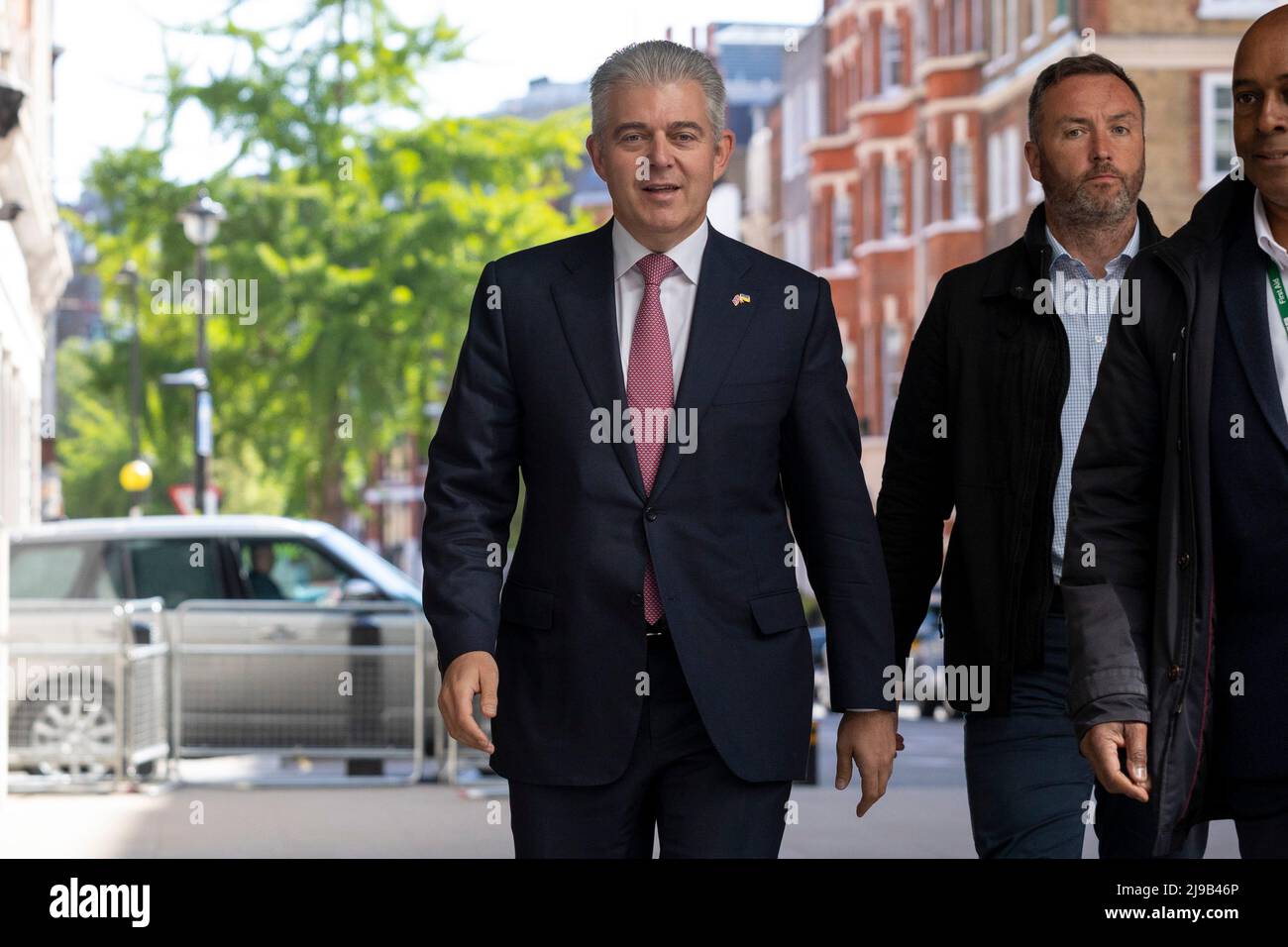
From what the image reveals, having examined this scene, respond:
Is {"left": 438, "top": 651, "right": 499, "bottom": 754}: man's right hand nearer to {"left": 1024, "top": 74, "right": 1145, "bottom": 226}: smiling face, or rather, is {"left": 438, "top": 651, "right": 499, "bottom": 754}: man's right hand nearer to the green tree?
{"left": 1024, "top": 74, "right": 1145, "bottom": 226}: smiling face

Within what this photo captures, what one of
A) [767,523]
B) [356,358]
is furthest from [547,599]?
[356,358]

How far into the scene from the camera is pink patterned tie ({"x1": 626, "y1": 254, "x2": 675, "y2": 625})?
3965mm

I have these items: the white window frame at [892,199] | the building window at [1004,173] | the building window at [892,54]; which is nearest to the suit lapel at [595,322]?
the building window at [1004,173]

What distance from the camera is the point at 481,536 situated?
402cm

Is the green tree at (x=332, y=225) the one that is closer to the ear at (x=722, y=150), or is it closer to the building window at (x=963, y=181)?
the building window at (x=963, y=181)

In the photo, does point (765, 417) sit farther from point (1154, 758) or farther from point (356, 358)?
point (356, 358)

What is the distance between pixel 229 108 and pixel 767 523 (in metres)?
24.2

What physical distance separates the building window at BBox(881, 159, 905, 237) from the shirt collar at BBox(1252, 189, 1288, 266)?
40.0 m

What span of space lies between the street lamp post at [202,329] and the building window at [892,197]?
19282 mm

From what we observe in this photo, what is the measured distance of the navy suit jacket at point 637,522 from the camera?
3.93 metres

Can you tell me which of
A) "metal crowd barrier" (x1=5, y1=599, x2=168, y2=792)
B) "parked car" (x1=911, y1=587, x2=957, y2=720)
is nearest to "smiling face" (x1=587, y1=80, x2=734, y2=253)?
"metal crowd barrier" (x1=5, y1=599, x2=168, y2=792)

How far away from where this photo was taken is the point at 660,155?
3.99 meters
